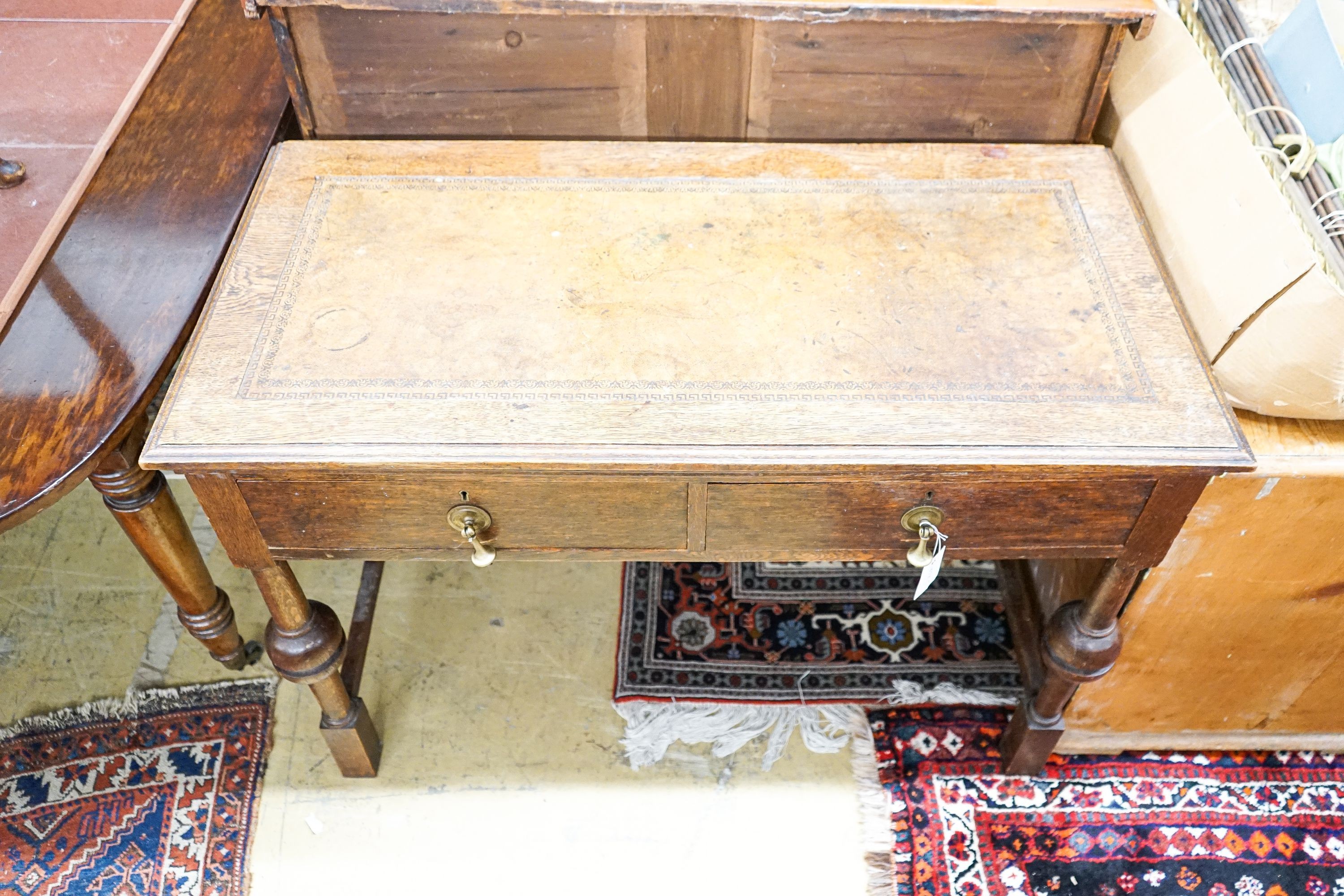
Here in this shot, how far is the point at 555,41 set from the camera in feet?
4.66

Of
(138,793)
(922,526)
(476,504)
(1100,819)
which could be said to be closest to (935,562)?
(922,526)

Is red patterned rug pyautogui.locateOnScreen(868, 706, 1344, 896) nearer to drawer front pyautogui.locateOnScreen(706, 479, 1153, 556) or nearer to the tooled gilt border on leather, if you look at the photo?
drawer front pyautogui.locateOnScreen(706, 479, 1153, 556)

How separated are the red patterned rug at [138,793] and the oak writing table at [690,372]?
1.48 feet

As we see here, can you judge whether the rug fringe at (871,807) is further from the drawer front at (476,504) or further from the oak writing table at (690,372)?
the drawer front at (476,504)

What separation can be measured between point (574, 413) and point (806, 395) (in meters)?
0.27

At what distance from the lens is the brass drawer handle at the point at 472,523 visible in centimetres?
119

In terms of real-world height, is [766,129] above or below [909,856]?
above

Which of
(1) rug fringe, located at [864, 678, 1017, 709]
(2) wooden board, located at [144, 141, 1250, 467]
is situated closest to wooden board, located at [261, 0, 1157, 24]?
(2) wooden board, located at [144, 141, 1250, 467]

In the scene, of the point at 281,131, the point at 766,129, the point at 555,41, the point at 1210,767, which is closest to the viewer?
the point at 555,41

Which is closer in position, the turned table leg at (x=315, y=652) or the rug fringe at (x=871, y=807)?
the turned table leg at (x=315, y=652)

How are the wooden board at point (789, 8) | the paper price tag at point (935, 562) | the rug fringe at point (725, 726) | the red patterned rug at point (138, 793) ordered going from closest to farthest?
the paper price tag at point (935, 562), the wooden board at point (789, 8), the red patterned rug at point (138, 793), the rug fringe at point (725, 726)

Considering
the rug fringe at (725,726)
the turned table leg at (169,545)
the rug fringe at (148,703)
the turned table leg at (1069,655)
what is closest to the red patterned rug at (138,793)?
the rug fringe at (148,703)

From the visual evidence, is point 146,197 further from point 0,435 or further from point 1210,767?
point 1210,767

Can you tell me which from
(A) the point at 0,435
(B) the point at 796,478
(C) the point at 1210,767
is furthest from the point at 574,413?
(C) the point at 1210,767
